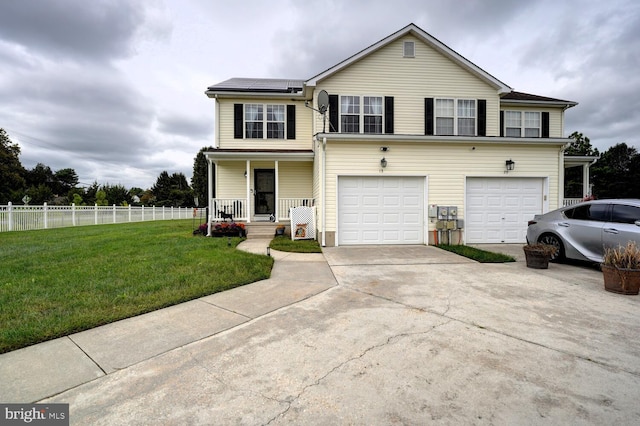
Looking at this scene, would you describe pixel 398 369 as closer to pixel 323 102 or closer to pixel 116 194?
pixel 323 102

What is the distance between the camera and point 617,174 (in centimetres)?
2925

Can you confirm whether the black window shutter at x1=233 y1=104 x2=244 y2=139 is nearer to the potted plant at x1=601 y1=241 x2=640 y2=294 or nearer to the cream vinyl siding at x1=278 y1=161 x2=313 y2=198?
the cream vinyl siding at x1=278 y1=161 x2=313 y2=198

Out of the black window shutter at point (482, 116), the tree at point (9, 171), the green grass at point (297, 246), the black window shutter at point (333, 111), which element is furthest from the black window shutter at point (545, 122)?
the tree at point (9, 171)

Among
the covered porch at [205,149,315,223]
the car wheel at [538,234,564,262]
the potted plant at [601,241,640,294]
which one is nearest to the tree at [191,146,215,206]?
the covered porch at [205,149,315,223]

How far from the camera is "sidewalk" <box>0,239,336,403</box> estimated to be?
2.33 meters

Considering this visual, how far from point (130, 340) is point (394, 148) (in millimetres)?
8880

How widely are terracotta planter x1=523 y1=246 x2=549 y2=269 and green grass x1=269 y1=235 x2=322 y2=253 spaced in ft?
17.2

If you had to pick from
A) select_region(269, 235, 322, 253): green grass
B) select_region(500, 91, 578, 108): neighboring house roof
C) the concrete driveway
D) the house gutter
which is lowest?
the concrete driveway

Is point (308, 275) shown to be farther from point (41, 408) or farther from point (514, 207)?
point (514, 207)

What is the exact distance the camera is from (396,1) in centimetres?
1051

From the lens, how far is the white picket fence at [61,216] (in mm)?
13266

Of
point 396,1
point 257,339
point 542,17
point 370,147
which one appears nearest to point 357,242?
point 370,147

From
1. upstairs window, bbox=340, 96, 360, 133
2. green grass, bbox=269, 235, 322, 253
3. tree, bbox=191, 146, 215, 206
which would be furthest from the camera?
tree, bbox=191, 146, 215, 206

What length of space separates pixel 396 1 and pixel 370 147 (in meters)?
5.92
